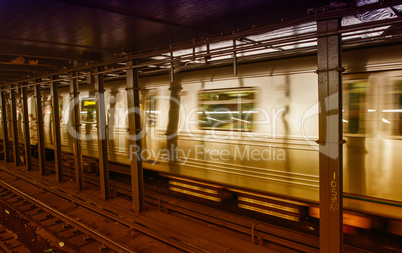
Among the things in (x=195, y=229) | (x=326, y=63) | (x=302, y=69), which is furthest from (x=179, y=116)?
(x=326, y=63)

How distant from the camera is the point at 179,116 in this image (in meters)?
6.57

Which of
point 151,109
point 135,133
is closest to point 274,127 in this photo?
point 135,133

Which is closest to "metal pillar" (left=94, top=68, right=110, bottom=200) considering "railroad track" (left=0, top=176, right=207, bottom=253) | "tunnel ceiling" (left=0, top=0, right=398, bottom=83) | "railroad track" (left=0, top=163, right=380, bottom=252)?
"railroad track" (left=0, top=163, right=380, bottom=252)

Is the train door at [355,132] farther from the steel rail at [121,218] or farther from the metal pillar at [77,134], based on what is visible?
the metal pillar at [77,134]

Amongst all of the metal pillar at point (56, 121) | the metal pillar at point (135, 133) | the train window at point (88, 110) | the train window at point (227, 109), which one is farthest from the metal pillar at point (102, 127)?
the train window at point (88, 110)

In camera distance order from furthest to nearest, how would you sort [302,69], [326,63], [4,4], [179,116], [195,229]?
[179,116], [195,229], [302,69], [4,4], [326,63]

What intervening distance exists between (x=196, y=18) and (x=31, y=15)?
2298 mm

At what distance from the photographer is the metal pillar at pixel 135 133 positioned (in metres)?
5.59

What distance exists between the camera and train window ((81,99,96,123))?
29.6 feet

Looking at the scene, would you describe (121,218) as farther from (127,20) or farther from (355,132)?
(355,132)

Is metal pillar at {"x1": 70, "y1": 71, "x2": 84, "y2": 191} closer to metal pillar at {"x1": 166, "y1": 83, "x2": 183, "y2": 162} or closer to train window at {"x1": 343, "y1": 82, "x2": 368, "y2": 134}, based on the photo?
metal pillar at {"x1": 166, "y1": 83, "x2": 183, "y2": 162}

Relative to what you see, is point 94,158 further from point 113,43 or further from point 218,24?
point 218,24

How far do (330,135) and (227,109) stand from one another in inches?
103

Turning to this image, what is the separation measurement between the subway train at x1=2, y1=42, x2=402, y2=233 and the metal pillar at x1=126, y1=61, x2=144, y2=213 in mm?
Result: 126
